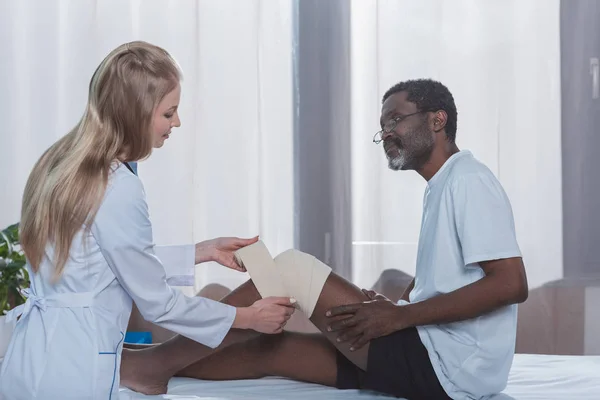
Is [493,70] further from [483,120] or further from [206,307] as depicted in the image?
[206,307]

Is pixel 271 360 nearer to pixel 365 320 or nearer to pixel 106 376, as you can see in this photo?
pixel 365 320

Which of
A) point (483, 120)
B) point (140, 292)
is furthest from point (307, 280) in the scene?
point (483, 120)

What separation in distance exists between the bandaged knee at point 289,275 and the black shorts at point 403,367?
0.55ft

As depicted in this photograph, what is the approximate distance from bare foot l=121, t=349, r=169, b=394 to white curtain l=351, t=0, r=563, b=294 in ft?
3.32

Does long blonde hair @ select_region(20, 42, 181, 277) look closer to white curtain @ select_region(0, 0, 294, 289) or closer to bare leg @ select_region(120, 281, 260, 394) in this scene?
bare leg @ select_region(120, 281, 260, 394)

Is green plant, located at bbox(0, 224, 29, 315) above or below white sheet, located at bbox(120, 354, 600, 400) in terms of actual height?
above

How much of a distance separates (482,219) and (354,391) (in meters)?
0.48

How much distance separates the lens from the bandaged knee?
1619 mm

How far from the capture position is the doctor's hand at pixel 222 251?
1705mm

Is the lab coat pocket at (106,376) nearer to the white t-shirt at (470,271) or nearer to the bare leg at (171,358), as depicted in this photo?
the bare leg at (171,358)

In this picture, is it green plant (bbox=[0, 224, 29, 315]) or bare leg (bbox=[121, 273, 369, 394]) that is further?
green plant (bbox=[0, 224, 29, 315])

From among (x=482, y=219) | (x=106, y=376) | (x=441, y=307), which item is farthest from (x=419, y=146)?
(x=106, y=376)

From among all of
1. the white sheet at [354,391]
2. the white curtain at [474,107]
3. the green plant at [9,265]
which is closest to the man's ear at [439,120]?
the white sheet at [354,391]

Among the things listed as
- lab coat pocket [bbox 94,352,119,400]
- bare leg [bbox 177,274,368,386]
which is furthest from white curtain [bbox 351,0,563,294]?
lab coat pocket [bbox 94,352,119,400]
